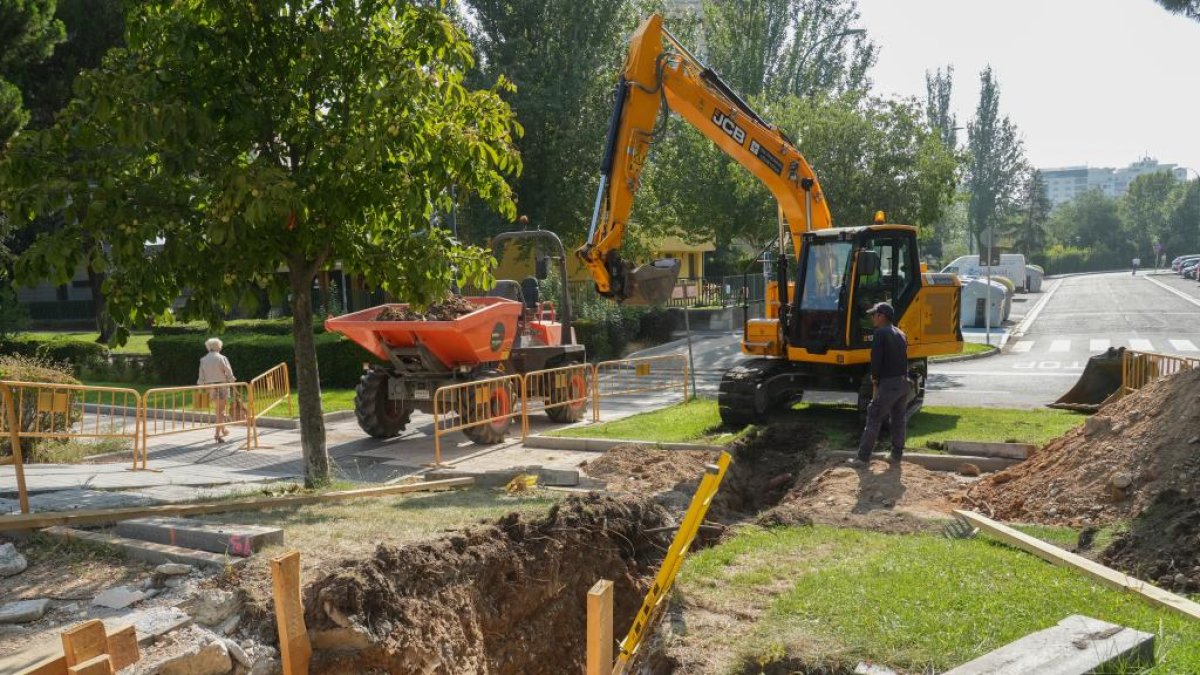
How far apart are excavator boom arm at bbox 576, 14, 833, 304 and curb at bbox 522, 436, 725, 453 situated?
1.86 metres

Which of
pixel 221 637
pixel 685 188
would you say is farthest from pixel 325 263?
pixel 685 188

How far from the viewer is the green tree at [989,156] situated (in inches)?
2584

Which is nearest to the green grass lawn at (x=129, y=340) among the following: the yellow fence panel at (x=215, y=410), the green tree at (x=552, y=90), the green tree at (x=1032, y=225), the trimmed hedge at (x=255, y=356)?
the trimmed hedge at (x=255, y=356)

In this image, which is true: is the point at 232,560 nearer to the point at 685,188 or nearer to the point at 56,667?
the point at 56,667

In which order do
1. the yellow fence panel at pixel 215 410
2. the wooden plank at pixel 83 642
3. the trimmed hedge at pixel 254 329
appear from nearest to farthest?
the wooden plank at pixel 83 642
the yellow fence panel at pixel 215 410
the trimmed hedge at pixel 254 329

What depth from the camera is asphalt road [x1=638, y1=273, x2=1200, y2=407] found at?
17375mm

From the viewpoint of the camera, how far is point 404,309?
1333 centimetres

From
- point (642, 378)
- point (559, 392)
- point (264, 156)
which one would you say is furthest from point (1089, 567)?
point (642, 378)

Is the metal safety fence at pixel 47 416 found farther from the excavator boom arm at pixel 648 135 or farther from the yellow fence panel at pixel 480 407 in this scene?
the excavator boom arm at pixel 648 135

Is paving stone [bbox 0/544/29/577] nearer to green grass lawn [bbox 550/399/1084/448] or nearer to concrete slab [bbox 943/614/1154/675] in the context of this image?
concrete slab [bbox 943/614/1154/675]

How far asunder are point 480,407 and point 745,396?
3.63 metres

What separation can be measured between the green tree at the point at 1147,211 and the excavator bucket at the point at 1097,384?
94.3 m

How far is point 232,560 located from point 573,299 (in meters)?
19.3

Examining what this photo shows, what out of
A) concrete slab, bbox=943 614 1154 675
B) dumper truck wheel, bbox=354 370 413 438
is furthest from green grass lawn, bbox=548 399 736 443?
concrete slab, bbox=943 614 1154 675
